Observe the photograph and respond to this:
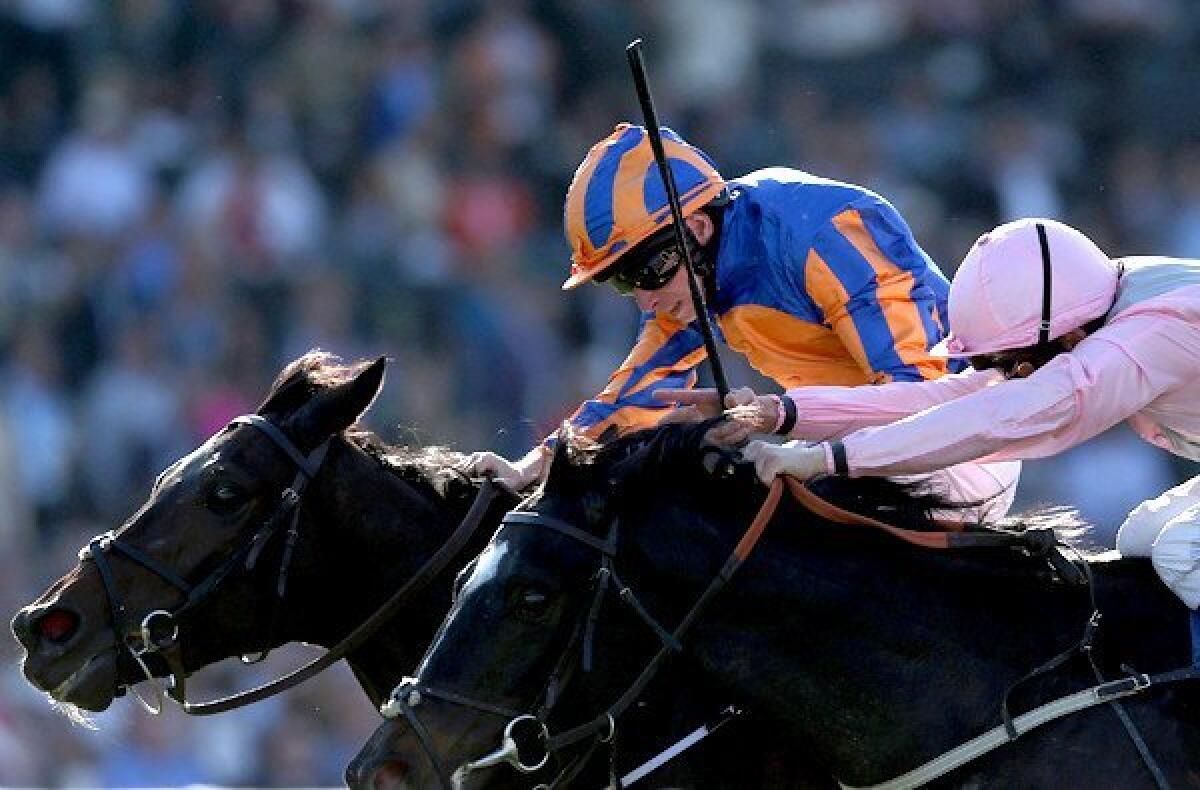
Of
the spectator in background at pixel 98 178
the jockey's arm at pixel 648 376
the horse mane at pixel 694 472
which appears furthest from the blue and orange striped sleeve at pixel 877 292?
the spectator in background at pixel 98 178

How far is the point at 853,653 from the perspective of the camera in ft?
14.0

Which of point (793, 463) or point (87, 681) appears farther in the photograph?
point (87, 681)

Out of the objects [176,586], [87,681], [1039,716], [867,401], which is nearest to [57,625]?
[87,681]

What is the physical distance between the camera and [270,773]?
9.13 metres

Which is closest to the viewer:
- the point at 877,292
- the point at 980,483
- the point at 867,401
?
the point at 867,401

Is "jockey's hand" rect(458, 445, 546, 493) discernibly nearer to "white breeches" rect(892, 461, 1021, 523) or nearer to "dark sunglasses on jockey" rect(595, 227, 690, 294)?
"dark sunglasses on jockey" rect(595, 227, 690, 294)

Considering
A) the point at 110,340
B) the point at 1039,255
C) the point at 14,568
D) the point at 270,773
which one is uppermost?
the point at 1039,255

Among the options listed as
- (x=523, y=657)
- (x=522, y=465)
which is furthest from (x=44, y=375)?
(x=523, y=657)

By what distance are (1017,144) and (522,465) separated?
20.1ft

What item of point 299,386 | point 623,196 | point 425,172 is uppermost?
point 623,196

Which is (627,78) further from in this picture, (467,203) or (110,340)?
(110,340)

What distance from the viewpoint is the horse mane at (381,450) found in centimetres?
551

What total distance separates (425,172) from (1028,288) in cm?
721

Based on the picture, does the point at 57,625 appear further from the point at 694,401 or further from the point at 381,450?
the point at 694,401
